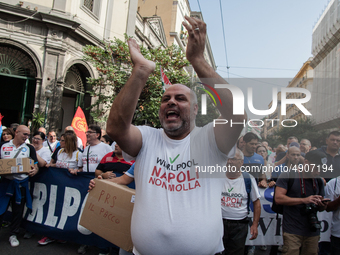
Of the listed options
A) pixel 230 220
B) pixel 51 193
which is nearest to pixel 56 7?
pixel 51 193

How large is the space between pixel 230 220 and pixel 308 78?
2.00 metres

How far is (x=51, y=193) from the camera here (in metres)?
4.50

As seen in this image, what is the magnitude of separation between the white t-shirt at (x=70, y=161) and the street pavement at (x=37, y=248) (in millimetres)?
1279

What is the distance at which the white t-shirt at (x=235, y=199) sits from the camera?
3186 millimetres

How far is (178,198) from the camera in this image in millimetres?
1548

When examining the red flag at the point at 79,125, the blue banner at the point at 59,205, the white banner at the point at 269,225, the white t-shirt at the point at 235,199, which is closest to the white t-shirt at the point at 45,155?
the blue banner at the point at 59,205

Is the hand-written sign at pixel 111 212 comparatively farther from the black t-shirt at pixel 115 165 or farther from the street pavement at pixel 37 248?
the street pavement at pixel 37 248

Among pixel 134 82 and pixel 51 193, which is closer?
pixel 134 82

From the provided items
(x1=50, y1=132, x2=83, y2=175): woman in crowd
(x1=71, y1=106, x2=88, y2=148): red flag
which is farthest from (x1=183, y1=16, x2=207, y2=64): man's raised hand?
(x1=71, y1=106, x2=88, y2=148): red flag

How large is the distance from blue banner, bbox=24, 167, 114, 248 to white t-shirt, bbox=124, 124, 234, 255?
8.93ft

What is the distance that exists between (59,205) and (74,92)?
12150mm

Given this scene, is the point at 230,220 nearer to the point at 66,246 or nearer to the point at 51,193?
the point at 66,246

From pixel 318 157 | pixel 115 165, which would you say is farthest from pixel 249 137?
pixel 115 165

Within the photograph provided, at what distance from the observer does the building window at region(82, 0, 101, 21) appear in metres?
14.8
